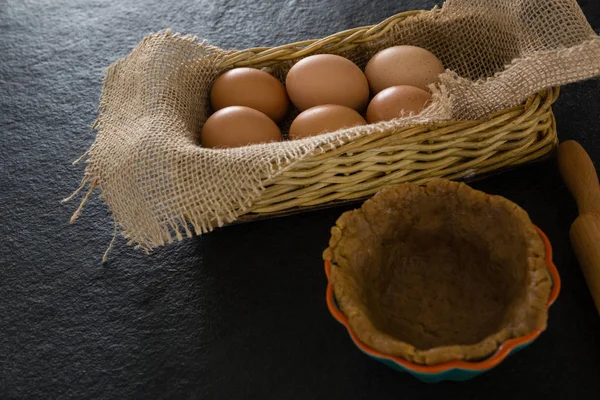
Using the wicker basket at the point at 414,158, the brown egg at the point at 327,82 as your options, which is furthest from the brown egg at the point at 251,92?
the wicker basket at the point at 414,158

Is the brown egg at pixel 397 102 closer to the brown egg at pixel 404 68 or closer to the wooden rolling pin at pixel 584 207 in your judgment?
the brown egg at pixel 404 68

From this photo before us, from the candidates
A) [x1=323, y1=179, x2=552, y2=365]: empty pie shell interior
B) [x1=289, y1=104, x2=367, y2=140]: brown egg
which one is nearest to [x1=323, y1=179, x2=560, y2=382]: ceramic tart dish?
[x1=323, y1=179, x2=552, y2=365]: empty pie shell interior

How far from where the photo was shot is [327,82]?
0.74 m

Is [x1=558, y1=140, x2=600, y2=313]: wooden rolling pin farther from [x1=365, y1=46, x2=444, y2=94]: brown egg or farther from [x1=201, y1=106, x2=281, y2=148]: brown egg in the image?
[x1=201, y1=106, x2=281, y2=148]: brown egg

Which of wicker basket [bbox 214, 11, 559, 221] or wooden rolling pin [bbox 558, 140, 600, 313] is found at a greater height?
wicker basket [bbox 214, 11, 559, 221]

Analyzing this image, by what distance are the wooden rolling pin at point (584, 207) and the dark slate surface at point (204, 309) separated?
3 cm

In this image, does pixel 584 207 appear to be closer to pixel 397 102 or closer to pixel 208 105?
pixel 397 102

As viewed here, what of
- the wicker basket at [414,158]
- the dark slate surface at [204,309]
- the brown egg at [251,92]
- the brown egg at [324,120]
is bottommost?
the dark slate surface at [204,309]

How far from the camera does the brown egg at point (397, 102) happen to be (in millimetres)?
699

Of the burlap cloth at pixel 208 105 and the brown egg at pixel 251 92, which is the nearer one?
the burlap cloth at pixel 208 105

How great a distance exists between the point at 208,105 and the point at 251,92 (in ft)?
0.23

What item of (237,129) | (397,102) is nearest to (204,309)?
(237,129)

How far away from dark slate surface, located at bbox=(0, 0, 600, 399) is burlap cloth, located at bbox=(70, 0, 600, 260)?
0.07 meters

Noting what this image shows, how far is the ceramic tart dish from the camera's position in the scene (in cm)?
50
